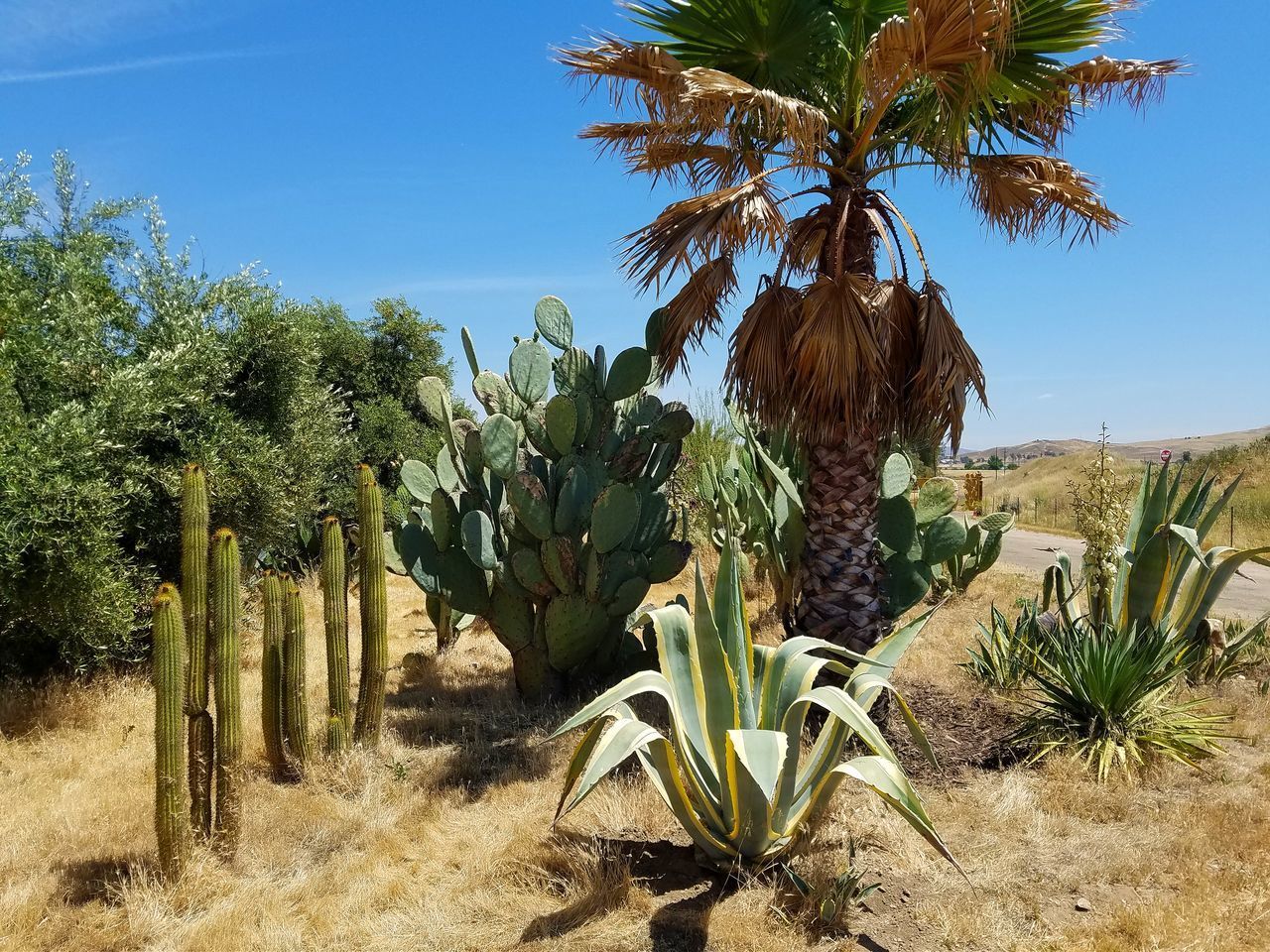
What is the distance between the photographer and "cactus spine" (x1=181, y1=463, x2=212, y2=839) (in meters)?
3.69

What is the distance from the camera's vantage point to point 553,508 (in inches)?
227

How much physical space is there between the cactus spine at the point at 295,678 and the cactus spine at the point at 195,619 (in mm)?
741

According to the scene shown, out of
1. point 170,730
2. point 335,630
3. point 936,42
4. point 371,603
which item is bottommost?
point 170,730

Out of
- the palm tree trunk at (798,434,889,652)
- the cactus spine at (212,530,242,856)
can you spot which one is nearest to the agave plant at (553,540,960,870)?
the palm tree trunk at (798,434,889,652)

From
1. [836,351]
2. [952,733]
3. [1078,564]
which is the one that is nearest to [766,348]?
[836,351]

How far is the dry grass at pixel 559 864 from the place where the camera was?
3271 mm

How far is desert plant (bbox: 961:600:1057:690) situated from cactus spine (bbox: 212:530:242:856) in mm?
4998

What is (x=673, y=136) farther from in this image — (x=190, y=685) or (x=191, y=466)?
(x=190, y=685)

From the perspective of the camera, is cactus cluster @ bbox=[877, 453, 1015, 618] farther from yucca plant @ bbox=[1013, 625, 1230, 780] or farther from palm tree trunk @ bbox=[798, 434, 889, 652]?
yucca plant @ bbox=[1013, 625, 1230, 780]

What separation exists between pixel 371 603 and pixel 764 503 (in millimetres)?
3110

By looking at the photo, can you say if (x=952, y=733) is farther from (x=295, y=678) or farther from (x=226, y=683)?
(x=226, y=683)

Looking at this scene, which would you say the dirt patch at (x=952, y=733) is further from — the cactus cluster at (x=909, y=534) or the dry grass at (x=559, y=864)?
the cactus cluster at (x=909, y=534)

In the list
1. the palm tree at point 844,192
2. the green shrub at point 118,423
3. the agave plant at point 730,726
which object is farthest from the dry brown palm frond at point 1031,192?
the green shrub at point 118,423

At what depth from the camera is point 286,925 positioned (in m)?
3.40
